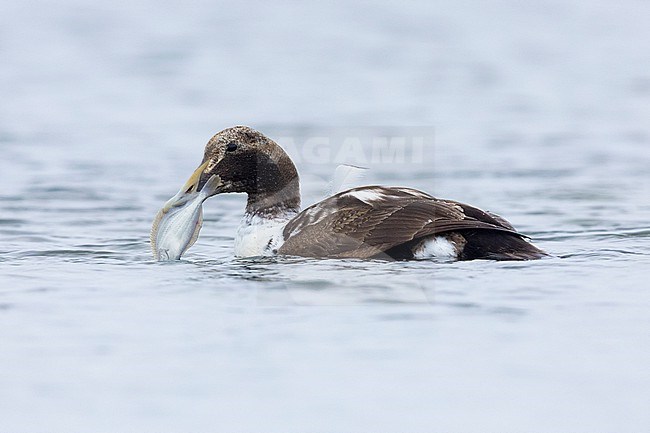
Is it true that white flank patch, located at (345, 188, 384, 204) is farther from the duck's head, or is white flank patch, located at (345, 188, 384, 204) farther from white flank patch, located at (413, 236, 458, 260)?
the duck's head

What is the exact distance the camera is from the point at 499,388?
6.16m

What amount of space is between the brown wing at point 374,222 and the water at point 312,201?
0.58ft

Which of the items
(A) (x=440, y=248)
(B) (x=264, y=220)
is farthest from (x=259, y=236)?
(A) (x=440, y=248)

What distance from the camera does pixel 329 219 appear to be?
29.1 ft

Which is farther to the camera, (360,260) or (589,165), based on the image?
(589,165)

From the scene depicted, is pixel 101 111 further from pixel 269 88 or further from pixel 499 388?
pixel 499 388

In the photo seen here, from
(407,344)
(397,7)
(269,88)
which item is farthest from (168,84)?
(407,344)

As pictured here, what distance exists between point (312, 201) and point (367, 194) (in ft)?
9.03

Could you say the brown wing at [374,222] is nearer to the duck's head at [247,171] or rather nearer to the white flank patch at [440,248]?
the white flank patch at [440,248]

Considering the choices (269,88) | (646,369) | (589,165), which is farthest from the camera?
(269,88)

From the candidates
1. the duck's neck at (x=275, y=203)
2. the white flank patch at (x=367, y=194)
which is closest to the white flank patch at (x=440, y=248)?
the white flank patch at (x=367, y=194)

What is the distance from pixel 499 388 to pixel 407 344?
76 cm

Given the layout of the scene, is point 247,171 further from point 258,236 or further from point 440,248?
point 440,248

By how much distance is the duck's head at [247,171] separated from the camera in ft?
30.9
